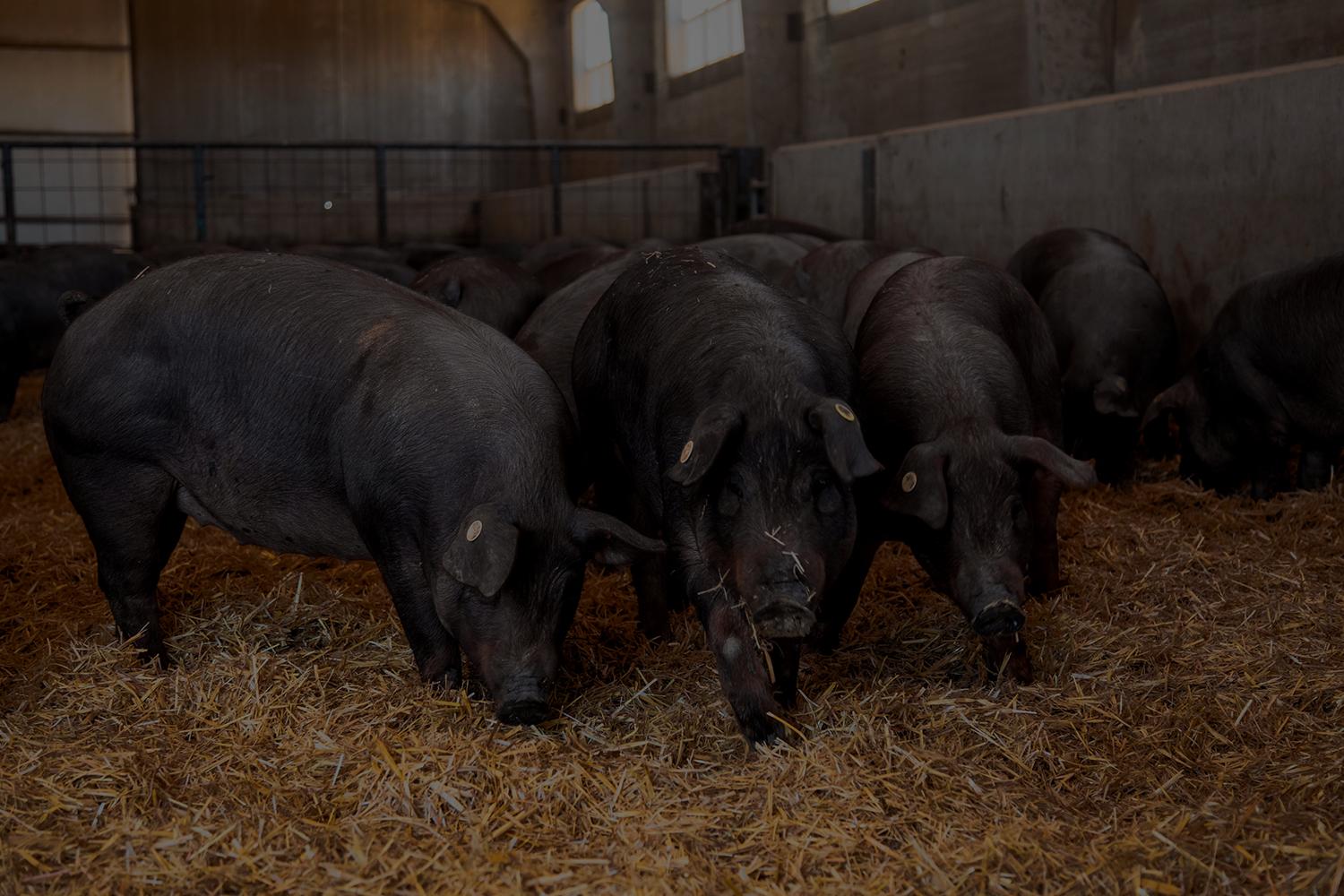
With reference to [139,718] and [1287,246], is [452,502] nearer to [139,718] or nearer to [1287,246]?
[139,718]

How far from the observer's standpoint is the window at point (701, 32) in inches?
659

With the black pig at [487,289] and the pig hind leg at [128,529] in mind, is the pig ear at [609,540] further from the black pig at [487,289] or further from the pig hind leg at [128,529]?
the black pig at [487,289]

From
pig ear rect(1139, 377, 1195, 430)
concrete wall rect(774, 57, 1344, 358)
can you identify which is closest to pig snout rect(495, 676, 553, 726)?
pig ear rect(1139, 377, 1195, 430)

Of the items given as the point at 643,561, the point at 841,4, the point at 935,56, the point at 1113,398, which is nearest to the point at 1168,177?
the point at 1113,398

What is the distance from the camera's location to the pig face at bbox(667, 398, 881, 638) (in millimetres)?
2990

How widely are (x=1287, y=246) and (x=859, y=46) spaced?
305 inches

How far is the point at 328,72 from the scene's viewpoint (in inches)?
905

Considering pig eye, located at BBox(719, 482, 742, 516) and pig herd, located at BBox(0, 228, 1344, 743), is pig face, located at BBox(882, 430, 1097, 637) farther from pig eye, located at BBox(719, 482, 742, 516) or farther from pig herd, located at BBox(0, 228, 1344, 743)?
pig eye, located at BBox(719, 482, 742, 516)

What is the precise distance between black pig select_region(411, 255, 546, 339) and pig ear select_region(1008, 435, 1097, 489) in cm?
326

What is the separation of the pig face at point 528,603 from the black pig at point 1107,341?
3.73 m

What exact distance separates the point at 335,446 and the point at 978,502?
184 cm

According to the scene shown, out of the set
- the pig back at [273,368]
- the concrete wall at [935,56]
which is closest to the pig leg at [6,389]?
the pig back at [273,368]

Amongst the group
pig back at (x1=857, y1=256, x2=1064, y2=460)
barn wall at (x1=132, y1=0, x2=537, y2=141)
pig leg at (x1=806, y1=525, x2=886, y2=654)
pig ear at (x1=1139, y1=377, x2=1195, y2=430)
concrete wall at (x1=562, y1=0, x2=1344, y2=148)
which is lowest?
pig leg at (x1=806, y1=525, x2=886, y2=654)

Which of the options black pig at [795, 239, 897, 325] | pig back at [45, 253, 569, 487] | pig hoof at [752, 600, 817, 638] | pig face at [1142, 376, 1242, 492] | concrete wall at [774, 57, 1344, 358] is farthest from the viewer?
black pig at [795, 239, 897, 325]
